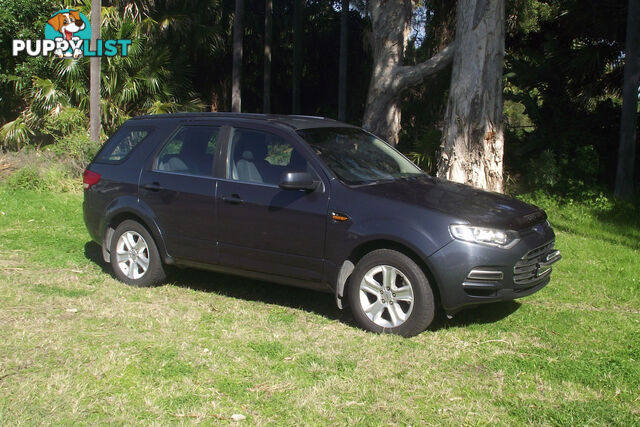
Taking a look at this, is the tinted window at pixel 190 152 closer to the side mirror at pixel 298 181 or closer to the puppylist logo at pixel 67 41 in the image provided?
the side mirror at pixel 298 181

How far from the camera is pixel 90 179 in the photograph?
23.8 ft

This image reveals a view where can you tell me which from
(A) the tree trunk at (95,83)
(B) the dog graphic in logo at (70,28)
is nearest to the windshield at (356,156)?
(A) the tree trunk at (95,83)

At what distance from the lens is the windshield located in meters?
5.93

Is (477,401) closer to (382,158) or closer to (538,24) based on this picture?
(382,158)

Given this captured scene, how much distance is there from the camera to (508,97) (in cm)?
1354

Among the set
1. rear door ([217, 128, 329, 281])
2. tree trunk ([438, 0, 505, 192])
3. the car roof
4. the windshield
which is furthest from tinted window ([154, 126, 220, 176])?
tree trunk ([438, 0, 505, 192])

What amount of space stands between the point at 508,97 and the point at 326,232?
9067mm

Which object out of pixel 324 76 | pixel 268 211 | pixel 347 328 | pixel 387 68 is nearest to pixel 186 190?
pixel 268 211

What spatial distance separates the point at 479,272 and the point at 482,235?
28 cm

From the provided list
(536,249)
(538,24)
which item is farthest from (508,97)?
(536,249)

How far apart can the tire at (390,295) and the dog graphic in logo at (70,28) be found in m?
13.6

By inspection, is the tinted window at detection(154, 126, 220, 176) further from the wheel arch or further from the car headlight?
the car headlight

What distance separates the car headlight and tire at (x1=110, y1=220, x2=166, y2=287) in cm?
307

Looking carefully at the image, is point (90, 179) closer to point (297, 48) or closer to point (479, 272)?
point (479, 272)
